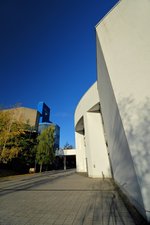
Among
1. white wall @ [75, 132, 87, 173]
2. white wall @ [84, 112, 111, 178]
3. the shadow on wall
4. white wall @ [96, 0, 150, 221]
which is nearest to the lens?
the shadow on wall

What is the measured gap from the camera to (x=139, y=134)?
395cm

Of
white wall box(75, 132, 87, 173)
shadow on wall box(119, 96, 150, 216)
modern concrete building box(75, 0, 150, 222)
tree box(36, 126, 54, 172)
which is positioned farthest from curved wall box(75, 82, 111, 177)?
tree box(36, 126, 54, 172)

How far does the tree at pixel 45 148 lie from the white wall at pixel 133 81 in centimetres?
2486

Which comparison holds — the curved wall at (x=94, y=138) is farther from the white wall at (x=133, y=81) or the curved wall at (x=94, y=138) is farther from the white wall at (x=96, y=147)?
the white wall at (x=133, y=81)

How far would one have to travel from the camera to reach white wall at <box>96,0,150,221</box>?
12.5 ft

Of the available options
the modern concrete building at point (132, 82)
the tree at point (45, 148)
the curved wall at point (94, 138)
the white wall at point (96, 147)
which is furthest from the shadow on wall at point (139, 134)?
the tree at point (45, 148)

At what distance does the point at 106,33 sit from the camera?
582 centimetres

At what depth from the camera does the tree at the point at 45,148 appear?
27.8 metres

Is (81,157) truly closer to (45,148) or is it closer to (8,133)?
(45,148)

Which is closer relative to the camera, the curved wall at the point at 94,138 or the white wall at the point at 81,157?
the curved wall at the point at 94,138

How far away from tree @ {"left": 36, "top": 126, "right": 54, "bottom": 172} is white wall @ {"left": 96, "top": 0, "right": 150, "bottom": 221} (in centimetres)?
2486

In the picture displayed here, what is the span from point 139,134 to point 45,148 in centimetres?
2609

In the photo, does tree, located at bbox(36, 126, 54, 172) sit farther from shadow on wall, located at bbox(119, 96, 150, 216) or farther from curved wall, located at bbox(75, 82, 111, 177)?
shadow on wall, located at bbox(119, 96, 150, 216)

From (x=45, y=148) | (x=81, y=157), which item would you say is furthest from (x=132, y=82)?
(x=45, y=148)
